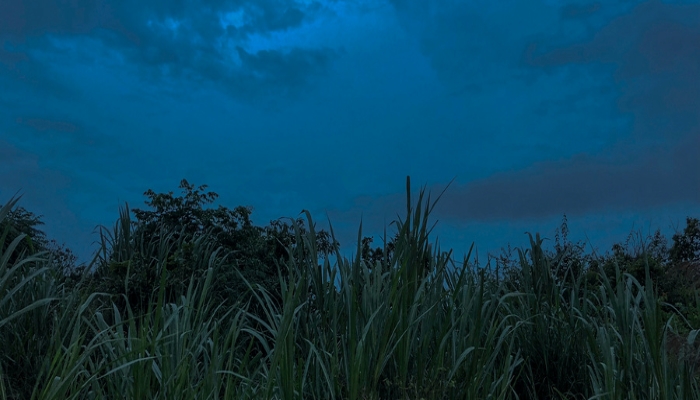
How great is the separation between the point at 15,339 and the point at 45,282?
0.65 m

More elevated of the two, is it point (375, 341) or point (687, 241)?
point (687, 241)

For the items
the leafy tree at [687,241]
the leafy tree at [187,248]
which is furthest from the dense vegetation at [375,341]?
the leafy tree at [687,241]

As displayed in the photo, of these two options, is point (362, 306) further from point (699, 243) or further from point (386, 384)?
point (699, 243)

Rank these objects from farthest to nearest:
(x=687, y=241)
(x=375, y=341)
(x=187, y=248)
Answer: (x=687, y=241)
(x=187, y=248)
(x=375, y=341)

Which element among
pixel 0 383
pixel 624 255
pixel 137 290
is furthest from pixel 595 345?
pixel 624 255

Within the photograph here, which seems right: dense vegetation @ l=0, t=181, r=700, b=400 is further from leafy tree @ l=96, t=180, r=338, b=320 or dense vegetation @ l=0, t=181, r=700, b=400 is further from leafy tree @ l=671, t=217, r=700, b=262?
leafy tree @ l=671, t=217, r=700, b=262

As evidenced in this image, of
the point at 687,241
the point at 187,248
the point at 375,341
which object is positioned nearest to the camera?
the point at 375,341

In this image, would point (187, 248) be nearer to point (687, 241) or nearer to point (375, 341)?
point (375, 341)

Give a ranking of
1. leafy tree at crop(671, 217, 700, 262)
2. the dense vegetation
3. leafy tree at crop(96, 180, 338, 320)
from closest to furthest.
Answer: the dense vegetation → leafy tree at crop(96, 180, 338, 320) → leafy tree at crop(671, 217, 700, 262)

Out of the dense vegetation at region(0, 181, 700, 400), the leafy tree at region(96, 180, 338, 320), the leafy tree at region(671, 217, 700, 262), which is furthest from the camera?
the leafy tree at region(671, 217, 700, 262)

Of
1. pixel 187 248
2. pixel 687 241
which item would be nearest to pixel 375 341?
pixel 187 248

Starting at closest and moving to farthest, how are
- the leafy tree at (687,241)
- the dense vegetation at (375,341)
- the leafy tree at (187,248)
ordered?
the dense vegetation at (375,341) < the leafy tree at (187,248) < the leafy tree at (687,241)

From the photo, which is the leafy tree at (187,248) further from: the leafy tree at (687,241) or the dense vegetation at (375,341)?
the leafy tree at (687,241)

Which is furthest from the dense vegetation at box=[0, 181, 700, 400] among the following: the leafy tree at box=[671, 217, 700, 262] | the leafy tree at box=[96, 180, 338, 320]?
the leafy tree at box=[671, 217, 700, 262]
